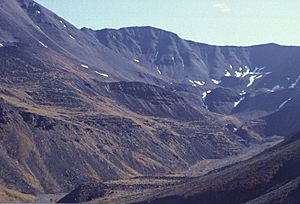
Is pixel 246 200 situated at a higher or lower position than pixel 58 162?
higher

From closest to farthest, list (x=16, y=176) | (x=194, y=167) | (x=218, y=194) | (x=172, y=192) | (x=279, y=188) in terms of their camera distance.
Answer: (x=279, y=188) < (x=218, y=194) < (x=172, y=192) < (x=16, y=176) < (x=194, y=167)

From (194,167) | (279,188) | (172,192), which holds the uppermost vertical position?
(279,188)

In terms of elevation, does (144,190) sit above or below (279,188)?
below

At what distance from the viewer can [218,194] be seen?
88.2m

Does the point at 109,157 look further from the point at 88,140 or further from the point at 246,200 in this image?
the point at 246,200

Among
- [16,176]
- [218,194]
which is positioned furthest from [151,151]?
[218,194]

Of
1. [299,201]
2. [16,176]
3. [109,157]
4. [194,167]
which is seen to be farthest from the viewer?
[194,167]

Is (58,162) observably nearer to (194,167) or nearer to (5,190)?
(5,190)

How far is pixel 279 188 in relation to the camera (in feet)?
249

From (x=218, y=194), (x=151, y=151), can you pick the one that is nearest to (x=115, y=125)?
(x=151, y=151)

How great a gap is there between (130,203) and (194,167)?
83.3 meters

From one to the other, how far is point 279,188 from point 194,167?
107 metres

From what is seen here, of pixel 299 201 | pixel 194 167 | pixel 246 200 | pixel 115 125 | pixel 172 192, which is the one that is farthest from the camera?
pixel 115 125

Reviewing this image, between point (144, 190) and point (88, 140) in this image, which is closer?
point (144, 190)
